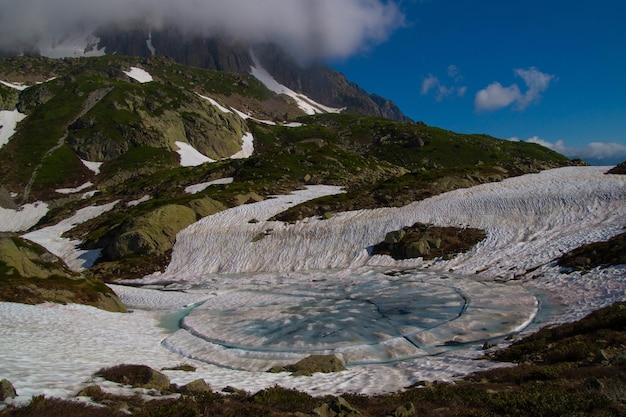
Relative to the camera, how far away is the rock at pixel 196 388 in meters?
14.5

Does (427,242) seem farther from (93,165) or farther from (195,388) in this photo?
(93,165)

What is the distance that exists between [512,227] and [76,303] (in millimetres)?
43446

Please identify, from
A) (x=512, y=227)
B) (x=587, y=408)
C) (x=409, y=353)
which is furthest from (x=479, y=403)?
(x=512, y=227)

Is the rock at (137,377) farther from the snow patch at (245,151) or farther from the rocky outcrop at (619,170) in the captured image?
the snow patch at (245,151)

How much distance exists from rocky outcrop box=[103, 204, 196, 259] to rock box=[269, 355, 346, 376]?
4508 cm

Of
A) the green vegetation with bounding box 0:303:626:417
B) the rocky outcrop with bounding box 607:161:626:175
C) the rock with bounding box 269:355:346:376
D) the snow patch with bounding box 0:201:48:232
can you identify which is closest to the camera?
the green vegetation with bounding box 0:303:626:417

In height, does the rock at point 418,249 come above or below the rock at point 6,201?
below

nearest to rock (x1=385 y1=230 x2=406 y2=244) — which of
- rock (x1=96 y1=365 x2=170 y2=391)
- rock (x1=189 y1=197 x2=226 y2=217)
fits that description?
rock (x1=189 y1=197 x2=226 y2=217)

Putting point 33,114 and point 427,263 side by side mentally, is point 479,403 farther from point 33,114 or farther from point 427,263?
point 33,114

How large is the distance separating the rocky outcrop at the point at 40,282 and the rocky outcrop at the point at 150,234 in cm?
1791

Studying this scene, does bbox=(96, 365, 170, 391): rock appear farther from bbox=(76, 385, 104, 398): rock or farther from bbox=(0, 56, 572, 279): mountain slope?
bbox=(0, 56, 572, 279): mountain slope

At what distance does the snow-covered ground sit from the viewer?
18.8m

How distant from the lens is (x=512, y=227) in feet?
139

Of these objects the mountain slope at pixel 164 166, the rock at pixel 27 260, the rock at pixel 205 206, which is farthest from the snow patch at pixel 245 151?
the rock at pixel 27 260
